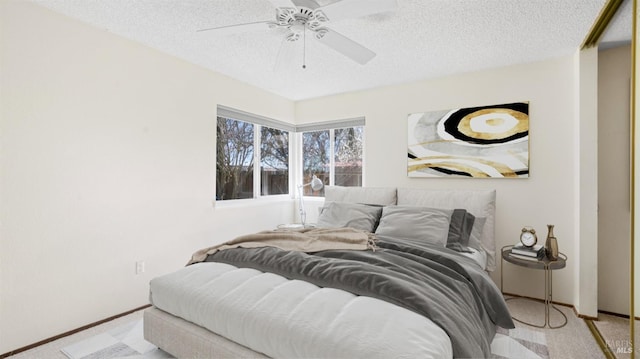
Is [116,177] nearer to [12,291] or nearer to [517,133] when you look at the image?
[12,291]

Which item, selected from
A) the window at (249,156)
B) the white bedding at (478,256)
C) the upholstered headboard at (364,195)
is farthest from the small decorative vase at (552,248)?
the window at (249,156)

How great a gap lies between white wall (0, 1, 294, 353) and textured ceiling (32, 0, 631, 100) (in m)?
0.25

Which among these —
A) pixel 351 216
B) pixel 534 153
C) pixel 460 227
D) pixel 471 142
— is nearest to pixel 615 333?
pixel 460 227

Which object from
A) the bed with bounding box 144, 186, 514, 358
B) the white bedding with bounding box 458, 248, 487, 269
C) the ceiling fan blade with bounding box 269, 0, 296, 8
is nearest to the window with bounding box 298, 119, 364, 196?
the bed with bounding box 144, 186, 514, 358

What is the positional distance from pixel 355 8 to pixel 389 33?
0.79 m

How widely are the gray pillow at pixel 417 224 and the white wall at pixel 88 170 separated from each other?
190 cm

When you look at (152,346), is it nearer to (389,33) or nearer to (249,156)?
(249,156)

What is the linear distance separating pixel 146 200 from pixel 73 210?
1.79 ft

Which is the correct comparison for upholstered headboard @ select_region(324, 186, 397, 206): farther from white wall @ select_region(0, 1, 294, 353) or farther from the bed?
white wall @ select_region(0, 1, 294, 353)

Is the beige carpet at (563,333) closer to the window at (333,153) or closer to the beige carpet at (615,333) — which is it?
the beige carpet at (615,333)

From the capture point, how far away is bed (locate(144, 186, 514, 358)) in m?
1.26

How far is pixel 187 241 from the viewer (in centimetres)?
315

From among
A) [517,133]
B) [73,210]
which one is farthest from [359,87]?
[73,210]

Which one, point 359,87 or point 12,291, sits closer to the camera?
point 12,291
